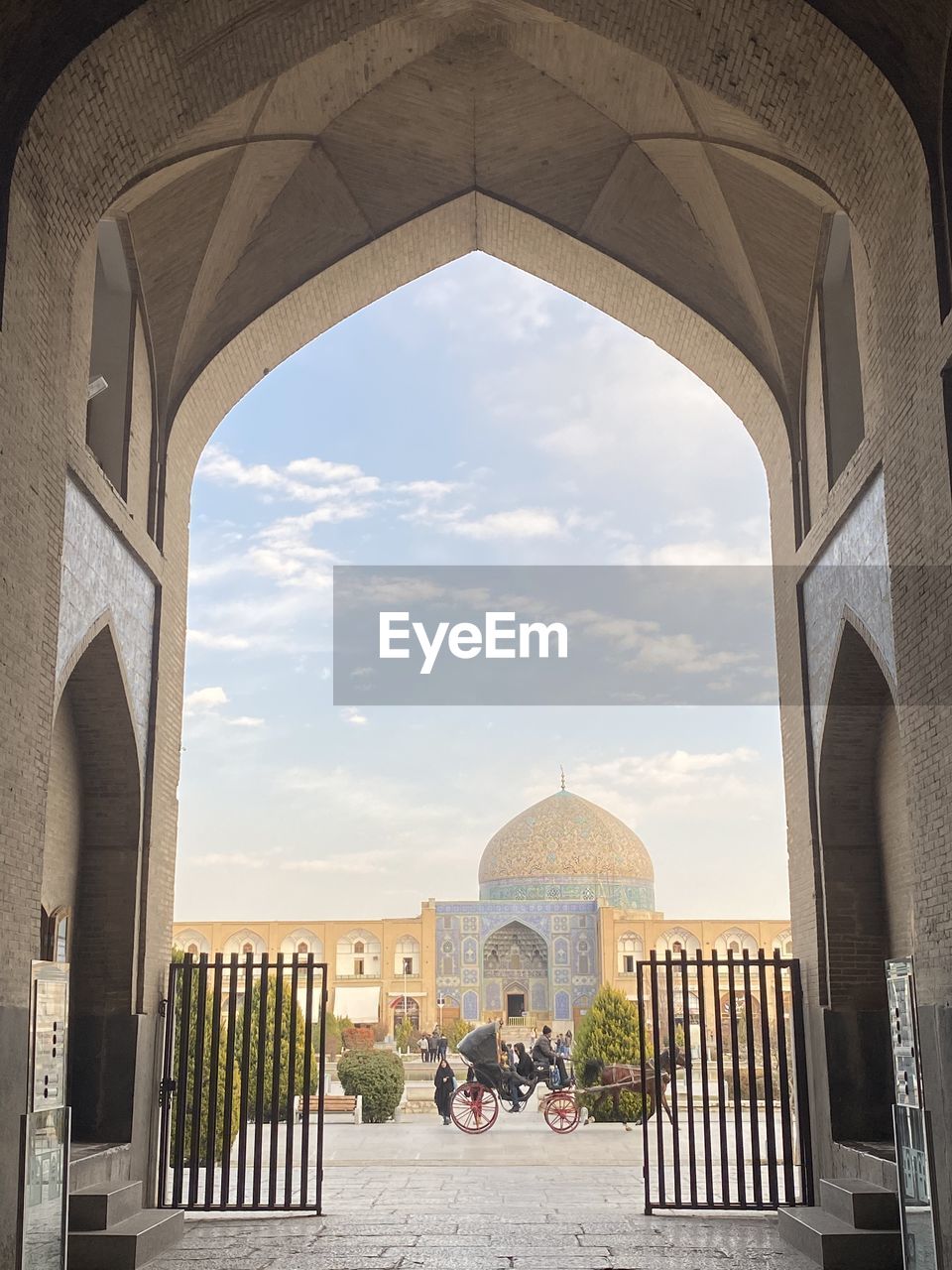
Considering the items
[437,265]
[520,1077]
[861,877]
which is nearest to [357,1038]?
[520,1077]

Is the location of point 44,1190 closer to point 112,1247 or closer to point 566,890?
point 112,1247

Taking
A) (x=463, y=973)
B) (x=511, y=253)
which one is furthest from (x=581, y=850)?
(x=511, y=253)

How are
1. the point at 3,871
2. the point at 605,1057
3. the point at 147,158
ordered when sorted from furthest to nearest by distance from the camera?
the point at 605,1057, the point at 147,158, the point at 3,871

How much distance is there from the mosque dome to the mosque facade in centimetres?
3

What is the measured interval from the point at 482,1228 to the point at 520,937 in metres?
28.0

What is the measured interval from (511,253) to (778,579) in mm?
2963

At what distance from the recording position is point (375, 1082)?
14.8m

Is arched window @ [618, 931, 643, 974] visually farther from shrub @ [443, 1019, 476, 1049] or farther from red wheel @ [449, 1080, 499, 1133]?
red wheel @ [449, 1080, 499, 1133]

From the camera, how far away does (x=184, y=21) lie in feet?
19.1

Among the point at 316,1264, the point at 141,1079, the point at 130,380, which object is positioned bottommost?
the point at 316,1264

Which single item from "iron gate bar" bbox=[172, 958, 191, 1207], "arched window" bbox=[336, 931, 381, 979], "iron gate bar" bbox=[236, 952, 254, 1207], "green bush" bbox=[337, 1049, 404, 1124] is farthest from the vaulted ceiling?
"arched window" bbox=[336, 931, 381, 979]

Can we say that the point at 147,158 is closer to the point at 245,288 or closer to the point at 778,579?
the point at 245,288

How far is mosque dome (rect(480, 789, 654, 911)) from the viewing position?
33.5m

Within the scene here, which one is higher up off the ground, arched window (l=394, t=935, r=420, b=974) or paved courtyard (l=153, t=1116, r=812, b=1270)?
arched window (l=394, t=935, r=420, b=974)
